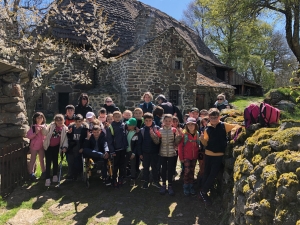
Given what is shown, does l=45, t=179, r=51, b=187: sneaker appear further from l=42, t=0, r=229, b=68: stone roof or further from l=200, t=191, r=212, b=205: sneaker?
l=42, t=0, r=229, b=68: stone roof

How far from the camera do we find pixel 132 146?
17.6 ft

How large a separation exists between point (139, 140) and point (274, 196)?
2.87m

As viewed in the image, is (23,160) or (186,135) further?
(23,160)

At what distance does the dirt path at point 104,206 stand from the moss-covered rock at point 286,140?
165cm

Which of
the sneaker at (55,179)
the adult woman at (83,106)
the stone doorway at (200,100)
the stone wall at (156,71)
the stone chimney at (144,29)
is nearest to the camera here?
the sneaker at (55,179)

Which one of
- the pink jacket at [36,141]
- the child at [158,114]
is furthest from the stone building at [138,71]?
the pink jacket at [36,141]

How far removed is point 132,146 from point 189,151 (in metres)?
1.25

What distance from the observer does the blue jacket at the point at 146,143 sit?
16.5ft

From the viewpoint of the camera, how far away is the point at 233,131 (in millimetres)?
4367

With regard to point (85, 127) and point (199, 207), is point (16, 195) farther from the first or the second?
point (199, 207)

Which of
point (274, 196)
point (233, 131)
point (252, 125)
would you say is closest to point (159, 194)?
point (233, 131)

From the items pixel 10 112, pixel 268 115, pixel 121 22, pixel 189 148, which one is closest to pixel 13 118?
pixel 10 112

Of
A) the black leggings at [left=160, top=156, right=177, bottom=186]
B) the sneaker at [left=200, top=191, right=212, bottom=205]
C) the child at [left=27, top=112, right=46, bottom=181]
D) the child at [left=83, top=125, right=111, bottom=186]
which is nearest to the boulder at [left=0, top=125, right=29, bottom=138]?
the child at [left=27, top=112, right=46, bottom=181]

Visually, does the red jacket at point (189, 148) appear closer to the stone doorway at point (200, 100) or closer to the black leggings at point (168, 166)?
the black leggings at point (168, 166)
